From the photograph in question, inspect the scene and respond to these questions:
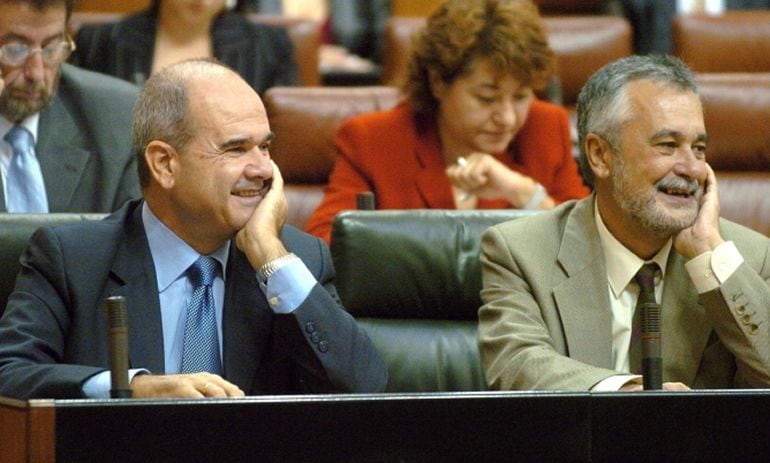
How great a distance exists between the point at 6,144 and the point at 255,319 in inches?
42.2

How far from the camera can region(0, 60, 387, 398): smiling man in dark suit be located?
7.71ft

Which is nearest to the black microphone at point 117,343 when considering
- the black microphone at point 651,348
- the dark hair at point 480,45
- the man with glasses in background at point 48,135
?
the black microphone at point 651,348

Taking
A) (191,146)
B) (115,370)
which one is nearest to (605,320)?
(191,146)

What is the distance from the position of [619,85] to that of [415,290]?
53 cm

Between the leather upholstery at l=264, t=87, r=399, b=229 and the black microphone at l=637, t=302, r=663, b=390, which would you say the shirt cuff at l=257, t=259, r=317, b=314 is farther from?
the leather upholstery at l=264, t=87, r=399, b=229

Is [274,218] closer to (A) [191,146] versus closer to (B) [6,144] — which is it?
(A) [191,146]

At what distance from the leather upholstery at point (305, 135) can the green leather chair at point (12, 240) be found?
1414 mm

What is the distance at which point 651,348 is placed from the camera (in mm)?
2072

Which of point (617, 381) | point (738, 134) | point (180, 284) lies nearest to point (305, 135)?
point (738, 134)

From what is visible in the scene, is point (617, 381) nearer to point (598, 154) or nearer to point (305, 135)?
point (598, 154)

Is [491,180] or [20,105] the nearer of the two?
[20,105]

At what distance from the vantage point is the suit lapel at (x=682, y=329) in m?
2.59

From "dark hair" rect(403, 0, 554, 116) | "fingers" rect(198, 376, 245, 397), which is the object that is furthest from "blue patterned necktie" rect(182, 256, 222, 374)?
"dark hair" rect(403, 0, 554, 116)

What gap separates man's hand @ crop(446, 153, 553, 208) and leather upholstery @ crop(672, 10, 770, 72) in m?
1.39
